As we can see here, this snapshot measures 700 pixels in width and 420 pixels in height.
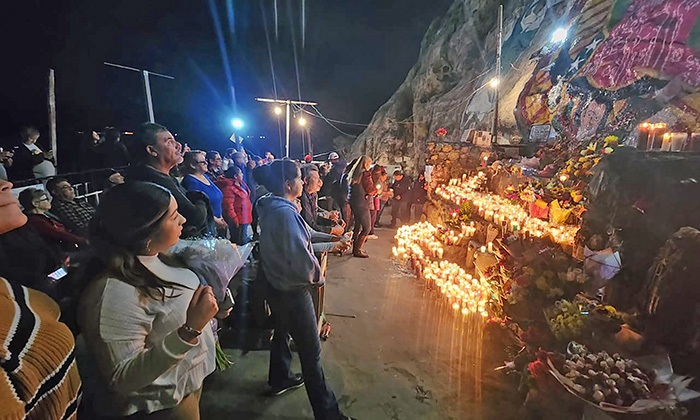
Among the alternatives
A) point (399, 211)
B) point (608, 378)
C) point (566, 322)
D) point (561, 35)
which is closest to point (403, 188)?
point (399, 211)

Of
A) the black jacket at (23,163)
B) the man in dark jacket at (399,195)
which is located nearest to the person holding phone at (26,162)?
the black jacket at (23,163)

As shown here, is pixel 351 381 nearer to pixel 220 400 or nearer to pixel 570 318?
pixel 220 400

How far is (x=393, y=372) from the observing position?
3.65m

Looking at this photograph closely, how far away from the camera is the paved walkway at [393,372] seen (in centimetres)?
310

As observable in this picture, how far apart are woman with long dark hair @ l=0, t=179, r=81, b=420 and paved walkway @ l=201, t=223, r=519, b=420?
2.35 meters

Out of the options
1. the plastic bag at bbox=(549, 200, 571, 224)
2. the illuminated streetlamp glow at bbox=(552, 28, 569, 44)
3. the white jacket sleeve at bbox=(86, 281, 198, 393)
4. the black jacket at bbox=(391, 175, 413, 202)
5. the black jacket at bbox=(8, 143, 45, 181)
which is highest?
the illuminated streetlamp glow at bbox=(552, 28, 569, 44)

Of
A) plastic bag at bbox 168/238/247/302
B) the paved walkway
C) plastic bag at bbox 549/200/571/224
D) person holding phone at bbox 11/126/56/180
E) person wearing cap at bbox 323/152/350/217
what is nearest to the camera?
plastic bag at bbox 168/238/247/302

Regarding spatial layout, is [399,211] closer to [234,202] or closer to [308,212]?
[308,212]

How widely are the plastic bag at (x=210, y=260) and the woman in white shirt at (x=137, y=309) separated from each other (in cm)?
25

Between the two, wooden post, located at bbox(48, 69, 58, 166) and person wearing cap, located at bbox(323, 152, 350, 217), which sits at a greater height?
wooden post, located at bbox(48, 69, 58, 166)

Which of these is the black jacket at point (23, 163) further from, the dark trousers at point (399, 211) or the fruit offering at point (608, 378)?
the dark trousers at point (399, 211)

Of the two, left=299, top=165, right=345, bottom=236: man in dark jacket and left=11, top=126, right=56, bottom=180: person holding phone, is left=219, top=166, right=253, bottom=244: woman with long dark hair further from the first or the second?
left=11, top=126, right=56, bottom=180: person holding phone

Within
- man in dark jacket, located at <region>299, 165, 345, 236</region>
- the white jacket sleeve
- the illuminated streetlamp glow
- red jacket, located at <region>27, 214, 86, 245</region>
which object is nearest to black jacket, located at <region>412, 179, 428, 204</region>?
man in dark jacket, located at <region>299, 165, 345, 236</region>

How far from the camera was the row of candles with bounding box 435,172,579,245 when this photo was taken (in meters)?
4.94
